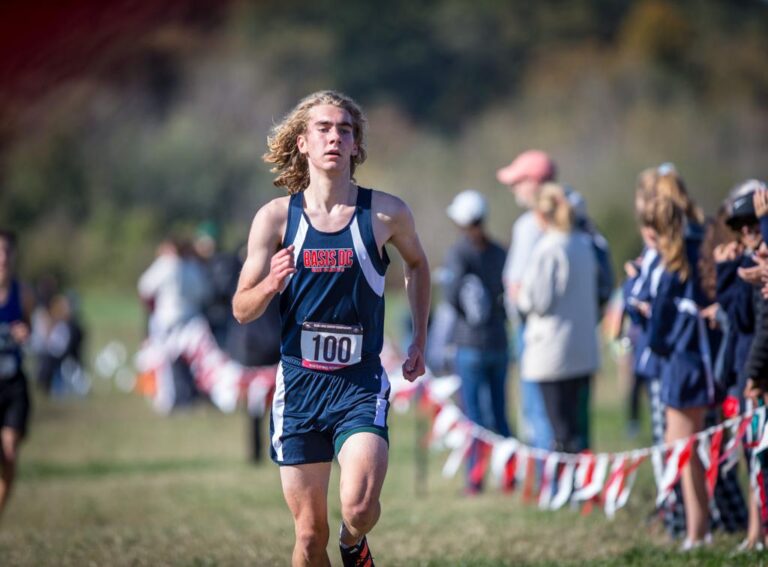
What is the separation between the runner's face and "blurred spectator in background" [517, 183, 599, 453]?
148 inches

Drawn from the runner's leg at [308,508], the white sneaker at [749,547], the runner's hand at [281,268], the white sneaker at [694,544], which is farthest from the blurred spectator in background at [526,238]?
the runner's hand at [281,268]

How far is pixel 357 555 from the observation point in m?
5.65

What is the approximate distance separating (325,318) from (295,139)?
3.03 feet

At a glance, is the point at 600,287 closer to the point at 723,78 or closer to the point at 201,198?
the point at 723,78

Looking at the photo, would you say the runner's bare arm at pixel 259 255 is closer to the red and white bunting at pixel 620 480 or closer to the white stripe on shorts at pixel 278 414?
the white stripe on shorts at pixel 278 414

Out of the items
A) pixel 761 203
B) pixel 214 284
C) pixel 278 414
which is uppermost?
pixel 214 284

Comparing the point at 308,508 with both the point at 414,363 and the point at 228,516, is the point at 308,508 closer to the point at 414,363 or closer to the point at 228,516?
the point at 414,363

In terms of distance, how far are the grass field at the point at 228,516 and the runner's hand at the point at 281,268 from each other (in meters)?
2.38

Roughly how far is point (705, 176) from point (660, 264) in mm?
30884

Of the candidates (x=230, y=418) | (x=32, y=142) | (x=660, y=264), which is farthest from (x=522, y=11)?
(x=660, y=264)

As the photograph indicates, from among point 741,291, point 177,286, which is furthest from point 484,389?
point 177,286

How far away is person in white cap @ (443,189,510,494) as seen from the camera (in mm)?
10539

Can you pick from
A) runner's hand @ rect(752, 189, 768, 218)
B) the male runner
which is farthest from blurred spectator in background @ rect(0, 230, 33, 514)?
runner's hand @ rect(752, 189, 768, 218)

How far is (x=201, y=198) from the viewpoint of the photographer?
163 ft
